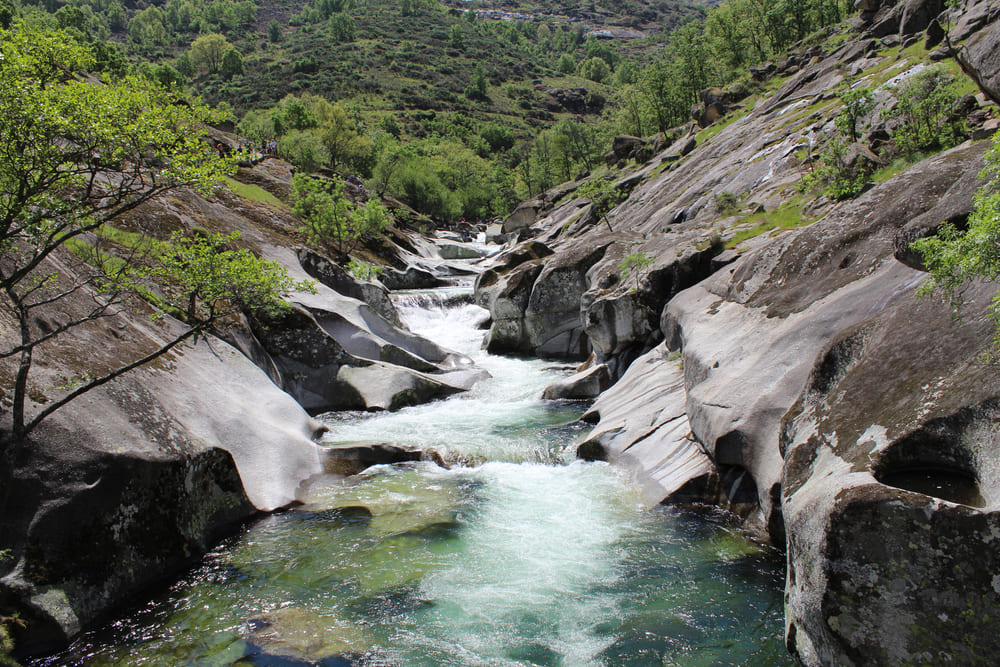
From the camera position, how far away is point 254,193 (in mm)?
41406

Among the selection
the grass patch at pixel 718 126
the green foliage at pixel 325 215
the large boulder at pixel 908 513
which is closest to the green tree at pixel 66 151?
the large boulder at pixel 908 513

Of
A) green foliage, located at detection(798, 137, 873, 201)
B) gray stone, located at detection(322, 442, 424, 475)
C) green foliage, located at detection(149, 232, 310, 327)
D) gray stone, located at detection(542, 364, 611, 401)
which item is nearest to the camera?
green foliage, located at detection(149, 232, 310, 327)

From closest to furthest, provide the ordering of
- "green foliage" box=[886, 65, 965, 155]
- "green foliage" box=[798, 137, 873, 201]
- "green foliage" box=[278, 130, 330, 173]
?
"green foliage" box=[886, 65, 965, 155] → "green foliage" box=[798, 137, 873, 201] → "green foliage" box=[278, 130, 330, 173]

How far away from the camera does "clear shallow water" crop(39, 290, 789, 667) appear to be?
8359mm

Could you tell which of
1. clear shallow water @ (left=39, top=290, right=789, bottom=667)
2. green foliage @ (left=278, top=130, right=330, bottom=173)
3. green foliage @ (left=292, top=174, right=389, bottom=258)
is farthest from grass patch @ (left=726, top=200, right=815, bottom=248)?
green foliage @ (left=278, top=130, right=330, bottom=173)

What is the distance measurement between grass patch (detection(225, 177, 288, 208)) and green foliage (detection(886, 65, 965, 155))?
37820mm

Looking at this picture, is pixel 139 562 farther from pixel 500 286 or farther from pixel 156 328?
pixel 500 286

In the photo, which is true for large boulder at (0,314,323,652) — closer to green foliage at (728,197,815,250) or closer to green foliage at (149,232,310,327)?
green foliage at (149,232,310,327)

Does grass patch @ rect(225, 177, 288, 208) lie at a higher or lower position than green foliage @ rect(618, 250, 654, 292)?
higher

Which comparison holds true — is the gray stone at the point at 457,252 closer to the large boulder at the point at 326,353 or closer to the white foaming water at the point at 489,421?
the white foaming water at the point at 489,421

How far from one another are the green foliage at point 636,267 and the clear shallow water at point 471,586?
34.7 ft

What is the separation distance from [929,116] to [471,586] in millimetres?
22288

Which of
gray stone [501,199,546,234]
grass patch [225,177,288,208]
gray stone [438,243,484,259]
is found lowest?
gray stone [438,243,484,259]

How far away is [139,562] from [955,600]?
12.1m
